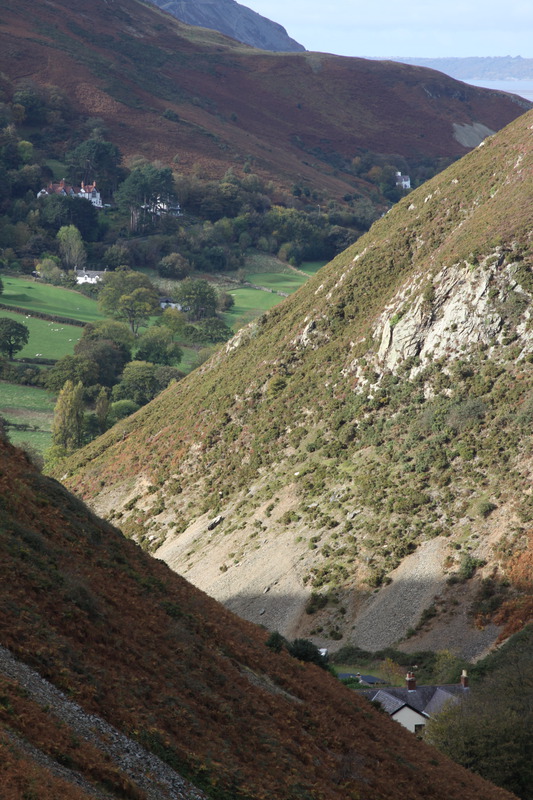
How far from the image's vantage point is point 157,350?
118125mm

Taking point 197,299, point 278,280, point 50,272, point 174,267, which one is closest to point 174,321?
point 197,299

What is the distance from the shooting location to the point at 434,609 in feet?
130

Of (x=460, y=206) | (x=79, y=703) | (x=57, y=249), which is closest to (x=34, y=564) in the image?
(x=79, y=703)

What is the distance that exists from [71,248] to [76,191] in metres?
29.0

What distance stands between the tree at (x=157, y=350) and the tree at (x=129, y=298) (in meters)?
12.6

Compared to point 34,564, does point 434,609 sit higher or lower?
lower

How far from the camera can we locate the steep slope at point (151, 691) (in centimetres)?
1421

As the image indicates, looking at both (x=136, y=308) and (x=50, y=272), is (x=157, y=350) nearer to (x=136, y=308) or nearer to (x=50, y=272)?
(x=136, y=308)

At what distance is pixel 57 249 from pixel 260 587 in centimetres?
12304

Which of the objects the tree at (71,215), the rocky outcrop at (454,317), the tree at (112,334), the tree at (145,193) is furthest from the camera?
the tree at (145,193)

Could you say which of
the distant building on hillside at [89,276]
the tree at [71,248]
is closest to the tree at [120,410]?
the distant building on hillside at [89,276]

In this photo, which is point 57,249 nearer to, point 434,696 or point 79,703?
point 434,696

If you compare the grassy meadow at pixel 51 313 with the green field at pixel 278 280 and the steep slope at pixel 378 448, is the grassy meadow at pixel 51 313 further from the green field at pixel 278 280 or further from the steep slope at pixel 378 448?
the steep slope at pixel 378 448

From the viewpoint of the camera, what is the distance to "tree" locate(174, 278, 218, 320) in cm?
13675
